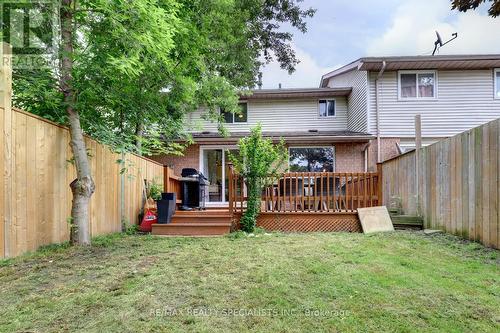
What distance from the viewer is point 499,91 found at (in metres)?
11.2

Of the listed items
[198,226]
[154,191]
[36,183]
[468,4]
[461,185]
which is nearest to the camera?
[36,183]

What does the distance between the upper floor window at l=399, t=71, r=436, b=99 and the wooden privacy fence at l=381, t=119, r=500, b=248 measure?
15.8 ft

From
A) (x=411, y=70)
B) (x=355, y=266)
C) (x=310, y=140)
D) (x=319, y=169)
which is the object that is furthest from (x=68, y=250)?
(x=411, y=70)

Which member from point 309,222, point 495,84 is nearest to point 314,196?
point 309,222

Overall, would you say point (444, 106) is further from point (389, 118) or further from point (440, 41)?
point (440, 41)

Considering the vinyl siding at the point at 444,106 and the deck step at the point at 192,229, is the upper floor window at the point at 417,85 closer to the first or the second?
the vinyl siding at the point at 444,106

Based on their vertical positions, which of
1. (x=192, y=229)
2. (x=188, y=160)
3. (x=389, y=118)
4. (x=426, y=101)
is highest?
(x=426, y=101)

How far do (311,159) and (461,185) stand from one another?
6.65 meters

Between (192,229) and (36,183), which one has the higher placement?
(36,183)

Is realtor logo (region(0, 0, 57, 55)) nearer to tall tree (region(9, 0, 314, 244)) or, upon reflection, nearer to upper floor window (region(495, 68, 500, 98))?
tall tree (region(9, 0, 314, 244))

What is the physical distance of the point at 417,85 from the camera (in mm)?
11203

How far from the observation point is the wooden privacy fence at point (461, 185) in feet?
14.1

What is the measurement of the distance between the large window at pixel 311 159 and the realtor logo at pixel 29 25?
27.5 ft

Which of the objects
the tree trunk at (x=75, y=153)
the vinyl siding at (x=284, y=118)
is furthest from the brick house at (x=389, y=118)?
the tree trunk at (x=75, y=153)
